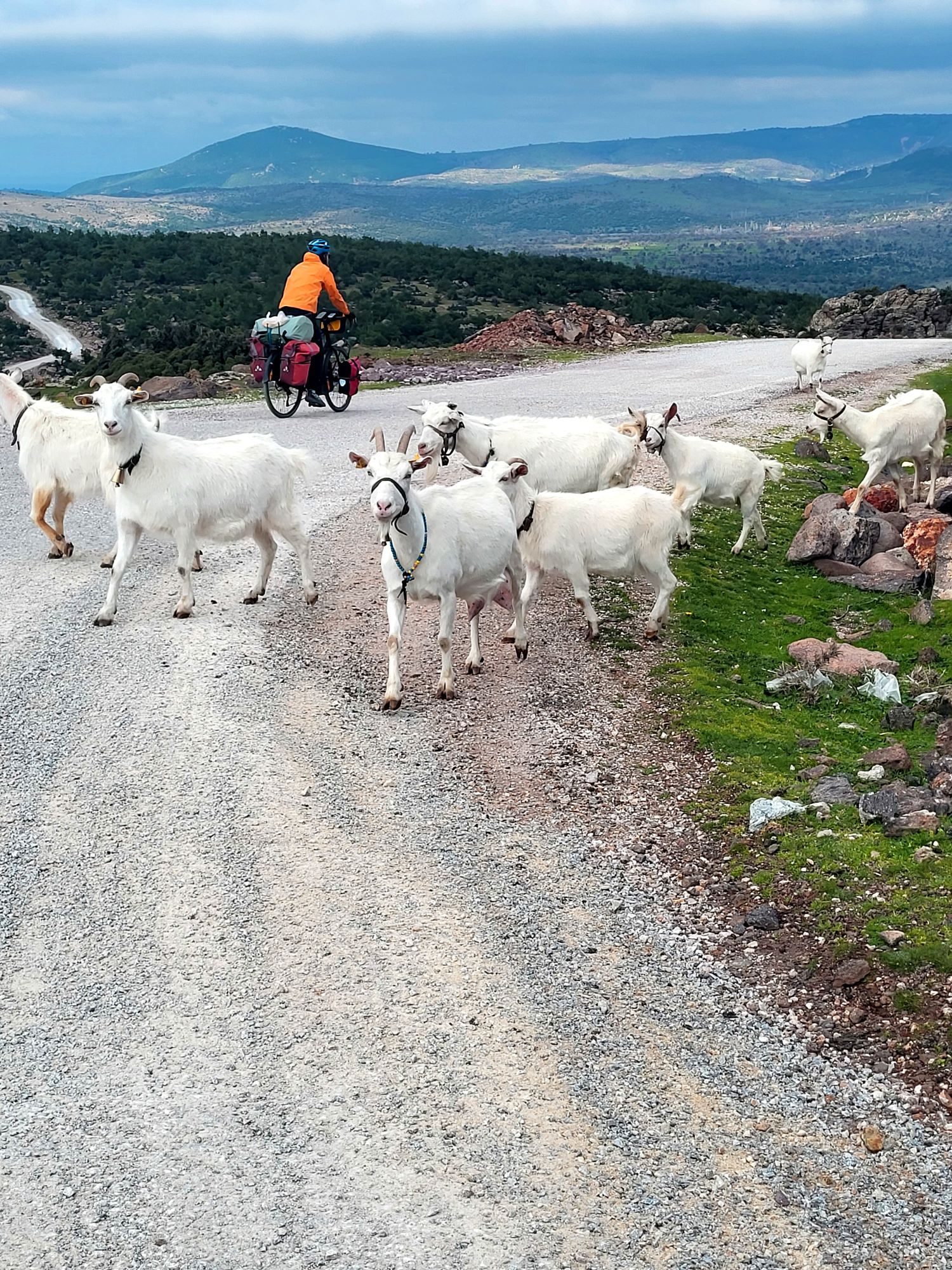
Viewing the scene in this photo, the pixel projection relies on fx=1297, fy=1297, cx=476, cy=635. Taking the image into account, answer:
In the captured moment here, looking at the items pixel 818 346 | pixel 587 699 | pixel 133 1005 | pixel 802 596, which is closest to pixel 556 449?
pixel 802 596

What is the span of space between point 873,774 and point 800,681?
6.68ft

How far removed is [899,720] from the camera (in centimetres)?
984

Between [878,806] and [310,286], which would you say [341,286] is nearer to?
[310,286]

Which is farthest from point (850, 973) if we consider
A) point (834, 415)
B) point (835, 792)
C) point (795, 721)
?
point (834, 415)

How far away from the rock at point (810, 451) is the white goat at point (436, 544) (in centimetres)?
1117

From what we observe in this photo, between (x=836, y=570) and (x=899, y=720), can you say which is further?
(x=836, y=570)

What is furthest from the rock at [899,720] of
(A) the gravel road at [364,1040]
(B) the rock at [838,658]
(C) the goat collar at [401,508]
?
(C) the goat collar at [401,508]

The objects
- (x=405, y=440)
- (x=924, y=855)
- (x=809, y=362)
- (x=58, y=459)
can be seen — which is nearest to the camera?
(x=924, y=855)

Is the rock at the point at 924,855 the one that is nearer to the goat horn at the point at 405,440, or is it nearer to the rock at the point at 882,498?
the goat horn at the point at 405,440

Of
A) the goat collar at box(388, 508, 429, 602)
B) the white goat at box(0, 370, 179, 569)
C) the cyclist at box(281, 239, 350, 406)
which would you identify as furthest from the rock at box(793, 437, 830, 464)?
the goat collar at box(388, 508, 429, 602)

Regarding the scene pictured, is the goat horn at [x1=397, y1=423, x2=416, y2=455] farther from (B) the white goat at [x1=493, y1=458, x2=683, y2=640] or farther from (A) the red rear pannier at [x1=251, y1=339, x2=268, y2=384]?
(A) the red rear pannier at [x1=251, y1=339, x2=268, y2=384]

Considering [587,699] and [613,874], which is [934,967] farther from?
[587,699]

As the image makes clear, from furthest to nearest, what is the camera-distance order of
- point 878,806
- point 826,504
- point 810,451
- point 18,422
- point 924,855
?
point 810,451 < point 826,504 < point 18,422 < point 878,806 < point 924,855

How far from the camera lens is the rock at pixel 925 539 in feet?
46.6
